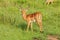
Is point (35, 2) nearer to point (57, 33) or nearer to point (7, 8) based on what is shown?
point (7, 8)

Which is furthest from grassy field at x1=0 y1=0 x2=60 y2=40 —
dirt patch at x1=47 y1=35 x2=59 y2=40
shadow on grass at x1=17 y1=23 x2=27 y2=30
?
dirt patch at x1=47 y1=35 x2=59 y2=40

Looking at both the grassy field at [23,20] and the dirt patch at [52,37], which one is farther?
the dirt patch at [52,37]

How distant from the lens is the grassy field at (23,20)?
1140cm

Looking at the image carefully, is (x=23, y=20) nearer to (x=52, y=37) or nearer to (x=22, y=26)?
(x=22, y=26)

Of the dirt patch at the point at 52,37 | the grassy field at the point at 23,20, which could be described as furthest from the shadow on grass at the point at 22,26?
the dirt patch at the point at 52,37

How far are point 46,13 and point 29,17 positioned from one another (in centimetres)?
311

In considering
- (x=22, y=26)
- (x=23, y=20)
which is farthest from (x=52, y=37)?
(x=23, y=20)

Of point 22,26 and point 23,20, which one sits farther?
Result: point 23,20

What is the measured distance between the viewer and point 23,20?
518 inches

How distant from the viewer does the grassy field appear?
37.4 feet

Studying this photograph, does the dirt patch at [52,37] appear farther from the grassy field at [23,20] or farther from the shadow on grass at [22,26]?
the shadow on grass at [22,26]

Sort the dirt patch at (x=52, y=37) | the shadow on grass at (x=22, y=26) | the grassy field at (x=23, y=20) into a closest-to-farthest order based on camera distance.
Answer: the grassy field at (x=23, y=20) → the dirt patch at (x=52, y=37) → the shadow on grass at (x=22, y=26)

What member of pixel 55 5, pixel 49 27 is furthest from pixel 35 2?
pixel 49 27

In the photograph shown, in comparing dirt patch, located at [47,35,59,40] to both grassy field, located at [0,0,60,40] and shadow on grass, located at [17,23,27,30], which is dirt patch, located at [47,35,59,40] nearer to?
grassy field, located at [0,0,60,40]
